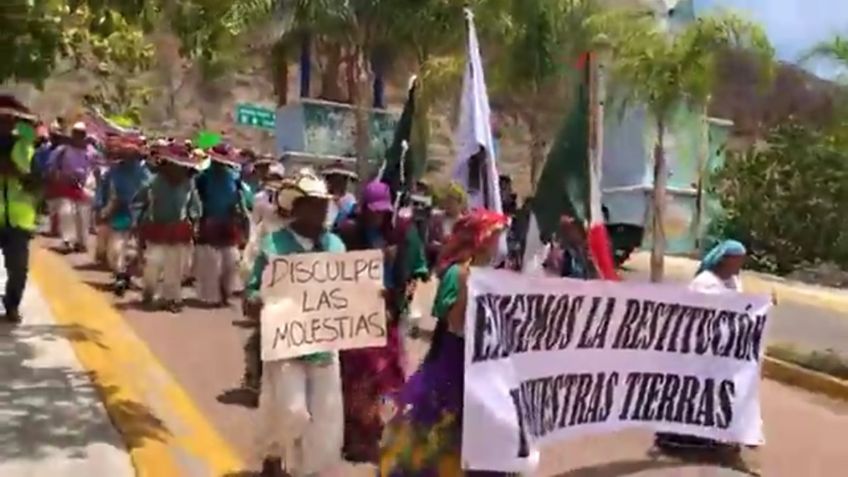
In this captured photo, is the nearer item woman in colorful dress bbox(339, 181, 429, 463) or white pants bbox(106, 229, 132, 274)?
woman in colorful dress bbox(339, 181, 429, 463)

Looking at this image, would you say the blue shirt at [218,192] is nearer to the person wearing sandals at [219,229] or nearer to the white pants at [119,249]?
the person wearing sandals at [219,229]

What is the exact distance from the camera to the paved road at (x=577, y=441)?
7688 millimetres

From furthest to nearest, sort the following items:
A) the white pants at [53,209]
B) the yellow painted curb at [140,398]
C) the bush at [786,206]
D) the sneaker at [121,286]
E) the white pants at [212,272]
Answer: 1. the bush at [786,206]
2. the white pants at [53,209]
3. the sneaker at [121,286]
4. the white pants at [212,272]
5. the yellow painted curb at [140,398]

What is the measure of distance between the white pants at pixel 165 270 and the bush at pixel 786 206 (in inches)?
596

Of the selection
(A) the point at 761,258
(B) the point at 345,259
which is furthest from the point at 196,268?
(A) the point at 761,258

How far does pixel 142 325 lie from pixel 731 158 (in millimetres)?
19052

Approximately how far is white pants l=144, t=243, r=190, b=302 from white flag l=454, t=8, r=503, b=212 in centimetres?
503

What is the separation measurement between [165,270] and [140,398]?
445 cm

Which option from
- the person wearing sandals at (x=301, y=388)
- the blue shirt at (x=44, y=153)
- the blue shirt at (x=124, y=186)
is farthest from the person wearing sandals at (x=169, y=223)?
the person wearing sandals at (x=301, y=388)

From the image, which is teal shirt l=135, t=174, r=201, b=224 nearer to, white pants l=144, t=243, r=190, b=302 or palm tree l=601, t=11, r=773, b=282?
white pants l=144, t=243, r=190, b=302

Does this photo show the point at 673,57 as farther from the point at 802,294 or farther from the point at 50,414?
the point at 50,414

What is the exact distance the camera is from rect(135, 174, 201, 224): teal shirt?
12289 mm

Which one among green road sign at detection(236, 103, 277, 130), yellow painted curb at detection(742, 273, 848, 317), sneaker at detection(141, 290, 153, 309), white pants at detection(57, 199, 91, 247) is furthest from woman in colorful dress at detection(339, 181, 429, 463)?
green road sign at detection(236, 103, 277, 130)

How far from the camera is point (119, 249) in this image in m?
14.2
